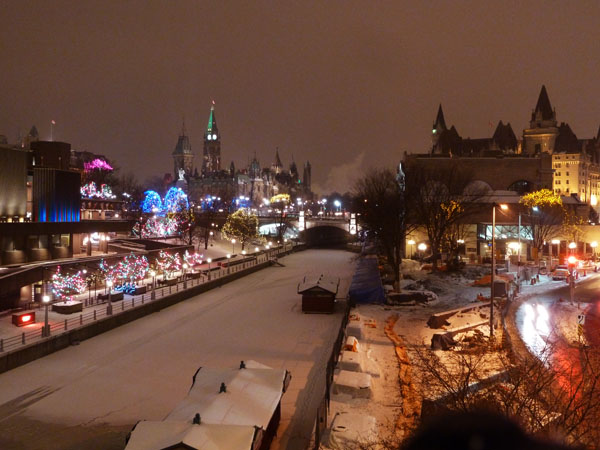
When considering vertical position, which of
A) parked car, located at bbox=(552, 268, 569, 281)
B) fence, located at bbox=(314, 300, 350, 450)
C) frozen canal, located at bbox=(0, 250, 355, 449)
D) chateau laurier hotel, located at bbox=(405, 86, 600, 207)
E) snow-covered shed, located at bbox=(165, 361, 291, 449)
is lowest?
frozen canal, located at bbox=(0, 250, 355, 449)

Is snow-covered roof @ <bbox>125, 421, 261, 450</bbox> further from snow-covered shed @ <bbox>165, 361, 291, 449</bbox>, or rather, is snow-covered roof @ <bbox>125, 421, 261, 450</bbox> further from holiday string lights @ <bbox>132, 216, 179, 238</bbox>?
holiday string lights @ <bbox>132, 216, 179, 238</bbox>

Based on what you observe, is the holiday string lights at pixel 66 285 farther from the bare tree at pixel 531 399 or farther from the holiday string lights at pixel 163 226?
the holiday string lights at pixel 163 226

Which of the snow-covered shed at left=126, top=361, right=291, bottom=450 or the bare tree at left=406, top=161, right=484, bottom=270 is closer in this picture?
the snow-covered shed at left=126, top=361, right=291, bottom=450

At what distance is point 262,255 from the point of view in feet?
217

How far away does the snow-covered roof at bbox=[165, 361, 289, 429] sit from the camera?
11711 millimetres

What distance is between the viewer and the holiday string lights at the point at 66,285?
28.7 m

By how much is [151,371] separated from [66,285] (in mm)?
13070

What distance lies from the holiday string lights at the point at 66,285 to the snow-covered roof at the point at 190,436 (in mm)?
19849

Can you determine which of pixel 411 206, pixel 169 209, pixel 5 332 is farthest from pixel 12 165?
pixel 411 206

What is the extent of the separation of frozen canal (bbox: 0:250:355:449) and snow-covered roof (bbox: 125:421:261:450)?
10.1 feet

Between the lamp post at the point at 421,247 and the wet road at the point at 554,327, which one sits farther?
the lamp post at the point at 421,247

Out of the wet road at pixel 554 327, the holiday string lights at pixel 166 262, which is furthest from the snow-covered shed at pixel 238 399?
the holiday string lights at pixel 166 262

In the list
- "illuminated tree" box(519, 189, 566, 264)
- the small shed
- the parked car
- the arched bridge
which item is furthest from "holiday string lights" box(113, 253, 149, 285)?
the arched bridge

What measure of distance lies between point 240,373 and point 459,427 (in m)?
12.0
